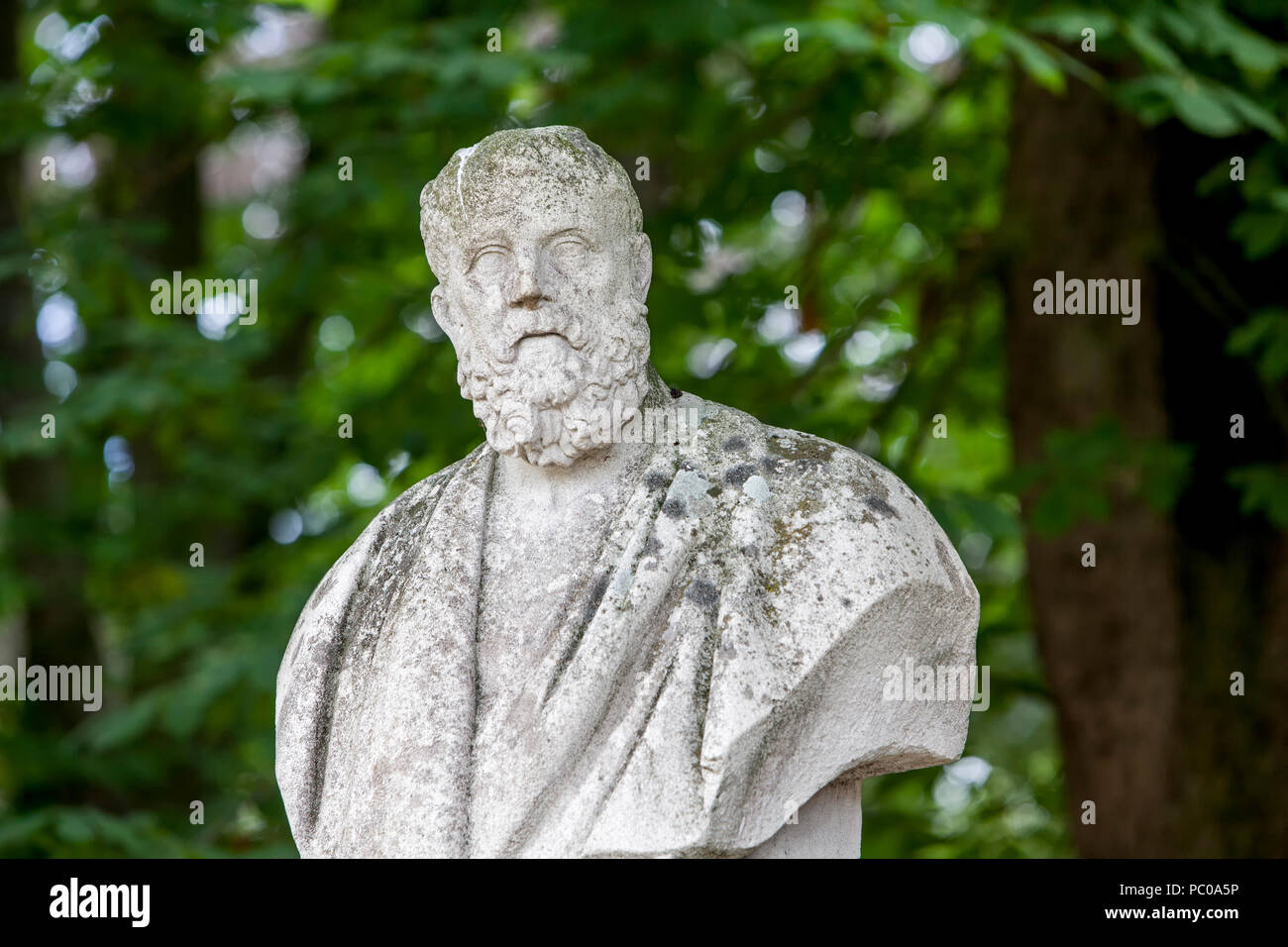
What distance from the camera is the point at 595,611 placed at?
4094mm

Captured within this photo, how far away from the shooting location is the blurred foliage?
7.70 meters

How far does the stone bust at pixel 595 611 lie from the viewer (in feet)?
13.0

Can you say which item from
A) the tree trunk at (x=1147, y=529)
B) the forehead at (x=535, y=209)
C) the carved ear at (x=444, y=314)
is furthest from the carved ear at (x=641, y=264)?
the tree trunk at (x=1147, y=529)

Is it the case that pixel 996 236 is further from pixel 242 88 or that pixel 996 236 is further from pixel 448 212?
pixel 448 212

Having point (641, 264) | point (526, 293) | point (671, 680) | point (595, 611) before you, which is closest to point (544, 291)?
point (526, 293)

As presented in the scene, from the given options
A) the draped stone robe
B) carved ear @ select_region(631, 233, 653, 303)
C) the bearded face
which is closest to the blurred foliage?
carved ear @ select_region(631, 233, 653, 303)

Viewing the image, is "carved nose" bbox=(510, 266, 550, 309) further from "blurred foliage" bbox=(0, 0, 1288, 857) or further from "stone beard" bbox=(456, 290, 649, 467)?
"blurred foliage" bbox=(0, 0, 1288, 857)

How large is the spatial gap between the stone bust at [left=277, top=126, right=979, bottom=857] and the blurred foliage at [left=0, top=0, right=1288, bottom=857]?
2788 mm

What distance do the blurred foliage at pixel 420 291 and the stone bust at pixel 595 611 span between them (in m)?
2.79

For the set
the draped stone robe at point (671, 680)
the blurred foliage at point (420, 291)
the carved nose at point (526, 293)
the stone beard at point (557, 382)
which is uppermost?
the blurred foliage at point (420, 291)

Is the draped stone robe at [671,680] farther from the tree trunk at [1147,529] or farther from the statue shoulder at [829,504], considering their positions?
the tree trunk at [1147,529]

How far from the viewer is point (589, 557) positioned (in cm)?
423

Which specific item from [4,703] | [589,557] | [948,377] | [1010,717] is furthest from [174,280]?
[1010,717]

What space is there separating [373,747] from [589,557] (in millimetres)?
597
